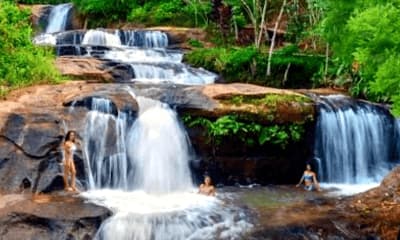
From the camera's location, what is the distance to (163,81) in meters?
17.1

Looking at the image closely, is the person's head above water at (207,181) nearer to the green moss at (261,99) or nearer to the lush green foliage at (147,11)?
the green moss at (261,99)

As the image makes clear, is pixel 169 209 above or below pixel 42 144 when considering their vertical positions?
below

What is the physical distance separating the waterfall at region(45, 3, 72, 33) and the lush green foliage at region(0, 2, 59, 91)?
1170cm

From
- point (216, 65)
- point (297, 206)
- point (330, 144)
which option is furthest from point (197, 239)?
point (216, 65)

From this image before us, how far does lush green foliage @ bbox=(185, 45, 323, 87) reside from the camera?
60.0 ft

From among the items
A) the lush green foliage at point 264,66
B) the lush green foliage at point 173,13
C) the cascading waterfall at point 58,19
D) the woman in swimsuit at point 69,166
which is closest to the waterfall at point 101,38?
the lush green foliage at point 264,66

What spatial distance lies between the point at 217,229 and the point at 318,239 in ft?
4.97

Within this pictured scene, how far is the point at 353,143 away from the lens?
44.5 feet

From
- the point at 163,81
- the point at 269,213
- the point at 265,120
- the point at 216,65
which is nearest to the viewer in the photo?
the point at 269,213

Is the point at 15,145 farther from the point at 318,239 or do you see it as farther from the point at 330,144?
the point at 330,144

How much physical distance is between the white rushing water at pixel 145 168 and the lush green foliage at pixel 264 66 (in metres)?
6.18

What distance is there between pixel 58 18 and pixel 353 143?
1768 centimetres

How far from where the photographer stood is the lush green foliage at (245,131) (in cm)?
1233

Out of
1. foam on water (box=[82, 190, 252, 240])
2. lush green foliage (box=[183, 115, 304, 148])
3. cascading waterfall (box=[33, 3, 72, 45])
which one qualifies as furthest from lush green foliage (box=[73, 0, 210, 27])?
foam on water (box=[82, 190, 252, 240])
